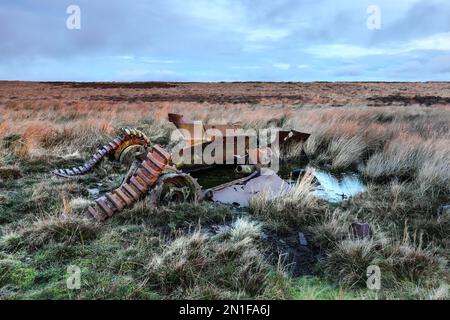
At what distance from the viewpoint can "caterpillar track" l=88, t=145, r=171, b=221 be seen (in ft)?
15.7

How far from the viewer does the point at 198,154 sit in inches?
261

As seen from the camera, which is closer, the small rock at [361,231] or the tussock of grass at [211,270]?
the tussock of grass at [211,270]

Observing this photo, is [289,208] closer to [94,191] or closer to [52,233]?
[52,233]

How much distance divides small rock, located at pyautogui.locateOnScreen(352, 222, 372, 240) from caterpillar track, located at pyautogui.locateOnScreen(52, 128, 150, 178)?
4.62 meters

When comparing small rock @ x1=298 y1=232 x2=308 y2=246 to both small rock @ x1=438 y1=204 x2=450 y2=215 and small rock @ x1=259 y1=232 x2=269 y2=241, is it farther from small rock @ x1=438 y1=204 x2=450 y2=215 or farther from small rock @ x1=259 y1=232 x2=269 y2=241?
small rock @ x1=438 y1=204 x2=450 y2=215

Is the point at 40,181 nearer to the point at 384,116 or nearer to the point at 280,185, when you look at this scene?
the point at 280,185

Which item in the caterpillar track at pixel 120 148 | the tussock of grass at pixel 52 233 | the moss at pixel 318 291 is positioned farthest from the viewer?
the caterpillar track at pixel 120 148

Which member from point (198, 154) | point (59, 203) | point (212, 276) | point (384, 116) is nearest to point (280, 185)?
point (198, 154)

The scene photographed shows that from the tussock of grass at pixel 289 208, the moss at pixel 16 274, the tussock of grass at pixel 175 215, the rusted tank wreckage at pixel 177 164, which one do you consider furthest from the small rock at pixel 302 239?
the moss at pixel 16 274

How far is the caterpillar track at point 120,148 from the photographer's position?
24.5 feet

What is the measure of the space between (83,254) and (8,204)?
7.23 ft

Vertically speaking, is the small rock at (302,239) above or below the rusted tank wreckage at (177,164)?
below

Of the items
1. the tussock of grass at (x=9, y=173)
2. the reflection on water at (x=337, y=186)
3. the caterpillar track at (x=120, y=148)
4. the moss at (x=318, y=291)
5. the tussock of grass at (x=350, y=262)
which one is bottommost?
the moss at (x=318, y=291)

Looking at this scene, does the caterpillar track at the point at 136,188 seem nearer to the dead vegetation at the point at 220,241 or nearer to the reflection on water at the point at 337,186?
the dead vegetation at the point at 220,241
